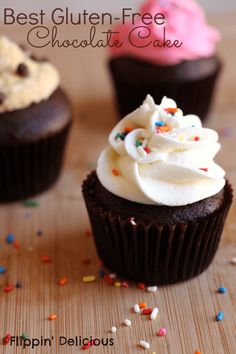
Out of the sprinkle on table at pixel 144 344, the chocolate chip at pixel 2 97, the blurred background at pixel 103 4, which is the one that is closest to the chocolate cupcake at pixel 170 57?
the chocolate chip at pixel 2 97

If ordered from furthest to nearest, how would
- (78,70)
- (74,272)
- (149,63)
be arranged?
(78,70)
(149,63)
(74,272)

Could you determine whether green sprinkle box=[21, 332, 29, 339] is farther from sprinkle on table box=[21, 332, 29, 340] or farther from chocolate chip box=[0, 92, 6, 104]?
chocolate chip box=[0, 92, 6, 104]

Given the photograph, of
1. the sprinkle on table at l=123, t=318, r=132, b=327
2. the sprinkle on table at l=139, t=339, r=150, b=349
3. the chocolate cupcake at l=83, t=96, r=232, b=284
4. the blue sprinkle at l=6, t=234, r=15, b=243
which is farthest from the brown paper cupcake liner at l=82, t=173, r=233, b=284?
the blue sprinkle at l=6, t=234, r=15, b=243

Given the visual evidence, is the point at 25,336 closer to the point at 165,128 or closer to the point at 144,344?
the point at 144,344

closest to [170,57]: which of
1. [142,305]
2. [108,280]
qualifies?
[108,280]

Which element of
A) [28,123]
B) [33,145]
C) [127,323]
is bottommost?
[127,323]

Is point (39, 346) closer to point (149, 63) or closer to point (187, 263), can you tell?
point (187, 263)

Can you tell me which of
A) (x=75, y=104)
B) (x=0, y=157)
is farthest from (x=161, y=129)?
(x=75, y=104)
